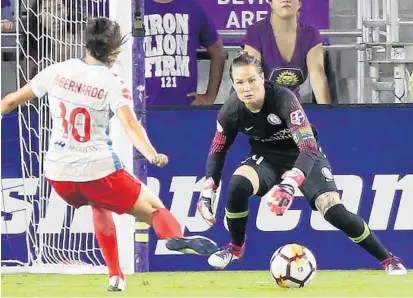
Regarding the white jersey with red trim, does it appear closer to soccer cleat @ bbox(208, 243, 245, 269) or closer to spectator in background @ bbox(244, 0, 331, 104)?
soccer cleat @ bbox(208, 243, 245, 269)

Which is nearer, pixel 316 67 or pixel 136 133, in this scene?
pixel 136 133

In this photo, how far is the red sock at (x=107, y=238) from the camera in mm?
8008

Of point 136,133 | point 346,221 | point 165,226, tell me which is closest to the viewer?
point 136,133

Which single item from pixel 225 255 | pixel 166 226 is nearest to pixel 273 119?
pixel 225 255

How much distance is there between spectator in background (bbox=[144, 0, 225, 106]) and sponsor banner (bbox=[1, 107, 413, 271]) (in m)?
0.25

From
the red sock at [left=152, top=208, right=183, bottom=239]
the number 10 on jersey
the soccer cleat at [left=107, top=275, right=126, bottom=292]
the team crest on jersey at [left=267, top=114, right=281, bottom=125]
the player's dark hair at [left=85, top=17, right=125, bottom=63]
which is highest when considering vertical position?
the player's dark hair at [left=85, top=17, right=125, bottom=63]

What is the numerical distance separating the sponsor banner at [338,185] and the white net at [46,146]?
0.66m

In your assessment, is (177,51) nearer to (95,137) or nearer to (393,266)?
(393,266)

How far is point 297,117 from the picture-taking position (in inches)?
342

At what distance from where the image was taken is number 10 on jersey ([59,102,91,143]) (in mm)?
7770

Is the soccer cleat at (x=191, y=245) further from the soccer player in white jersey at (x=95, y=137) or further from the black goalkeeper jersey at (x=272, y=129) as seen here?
the black goalkeeper jersey at (x=272, y=129)

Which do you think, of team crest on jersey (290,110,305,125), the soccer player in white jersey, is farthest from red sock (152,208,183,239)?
team crest on jersey (290,110,305,125)

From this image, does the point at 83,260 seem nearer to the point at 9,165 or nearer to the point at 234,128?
the point at 9,165

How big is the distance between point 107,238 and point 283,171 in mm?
1780
